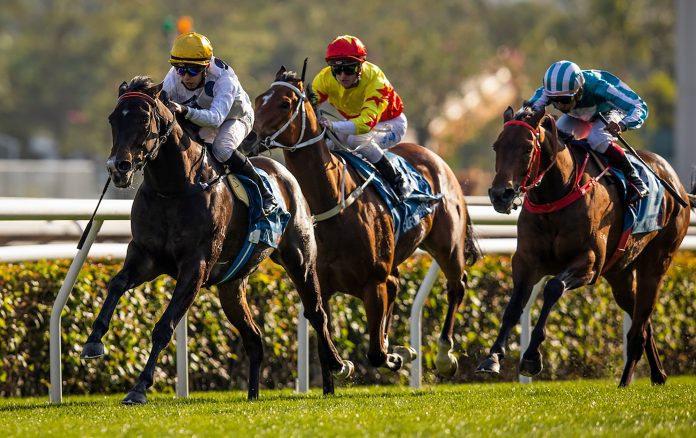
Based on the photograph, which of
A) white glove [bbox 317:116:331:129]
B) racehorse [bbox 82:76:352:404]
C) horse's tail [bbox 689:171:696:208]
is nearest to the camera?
racehorse [bbox 82:76:352:404]

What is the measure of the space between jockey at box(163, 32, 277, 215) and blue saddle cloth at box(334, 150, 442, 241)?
1.03 metres

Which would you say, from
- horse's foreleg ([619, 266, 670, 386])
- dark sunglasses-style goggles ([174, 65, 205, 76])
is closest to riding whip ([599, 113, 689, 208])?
horse's foreleg ([619, 266, 670, 386])

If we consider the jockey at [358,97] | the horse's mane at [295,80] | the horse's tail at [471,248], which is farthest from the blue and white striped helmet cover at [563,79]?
the horse's tail at [471,248]

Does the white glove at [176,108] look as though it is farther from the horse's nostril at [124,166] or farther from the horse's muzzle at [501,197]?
the horse's muzzle at [501,197]

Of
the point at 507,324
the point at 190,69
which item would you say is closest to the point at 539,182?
the point at 507,324

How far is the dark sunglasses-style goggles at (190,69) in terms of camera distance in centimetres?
675

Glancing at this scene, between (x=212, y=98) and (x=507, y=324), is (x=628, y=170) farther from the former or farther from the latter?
(x=212, y=98)

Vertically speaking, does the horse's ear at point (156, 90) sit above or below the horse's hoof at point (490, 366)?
above

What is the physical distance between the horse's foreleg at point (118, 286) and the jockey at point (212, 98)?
0.70 meters

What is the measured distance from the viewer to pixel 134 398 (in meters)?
6.17

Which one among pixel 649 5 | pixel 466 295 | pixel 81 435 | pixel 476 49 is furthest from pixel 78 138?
pixel 81 435

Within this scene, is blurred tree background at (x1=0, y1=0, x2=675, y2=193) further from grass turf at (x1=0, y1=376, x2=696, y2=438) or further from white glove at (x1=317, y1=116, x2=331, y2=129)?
grass turf at (x1=0, y1=376, x2=696, y2=438)

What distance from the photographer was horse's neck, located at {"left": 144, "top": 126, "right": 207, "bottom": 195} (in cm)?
645

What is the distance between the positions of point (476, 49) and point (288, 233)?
125 feet
